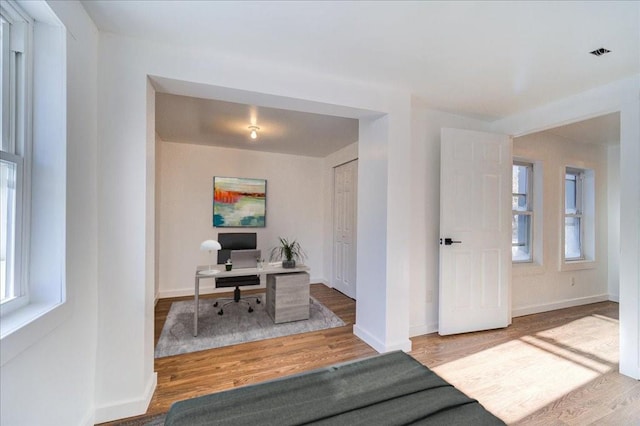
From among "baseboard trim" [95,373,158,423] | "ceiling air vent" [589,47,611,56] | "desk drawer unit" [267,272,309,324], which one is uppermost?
"ceiling air vent" [589,47,611,56]

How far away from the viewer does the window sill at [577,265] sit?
3863 millimetres

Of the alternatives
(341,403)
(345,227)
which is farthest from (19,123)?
(345,227)

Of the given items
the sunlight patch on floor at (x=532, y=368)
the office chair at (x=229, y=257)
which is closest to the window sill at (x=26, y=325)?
the office chair at (x=229, y=257)

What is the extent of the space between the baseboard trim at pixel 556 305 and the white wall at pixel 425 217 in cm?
141

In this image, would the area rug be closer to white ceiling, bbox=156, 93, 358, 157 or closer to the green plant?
the green plant

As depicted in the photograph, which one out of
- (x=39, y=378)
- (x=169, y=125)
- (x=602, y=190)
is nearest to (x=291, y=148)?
(x=169, y=125)

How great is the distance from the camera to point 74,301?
56.2 inches

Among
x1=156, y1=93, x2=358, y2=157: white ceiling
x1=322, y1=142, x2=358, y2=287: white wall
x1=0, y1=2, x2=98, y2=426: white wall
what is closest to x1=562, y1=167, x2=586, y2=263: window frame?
x1=156, y1=93, x2=358, y2=157: white ceiling

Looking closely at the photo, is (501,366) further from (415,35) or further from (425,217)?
(415,35)

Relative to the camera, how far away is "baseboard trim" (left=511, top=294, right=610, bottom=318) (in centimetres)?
354

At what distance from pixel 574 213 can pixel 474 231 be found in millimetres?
2543

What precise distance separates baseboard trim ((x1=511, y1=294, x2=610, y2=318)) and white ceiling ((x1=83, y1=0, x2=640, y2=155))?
2687 millimetres

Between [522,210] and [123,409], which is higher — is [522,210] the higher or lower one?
the higher one

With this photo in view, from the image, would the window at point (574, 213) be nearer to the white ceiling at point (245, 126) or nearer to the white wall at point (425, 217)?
the white wall at point (425, 217)
